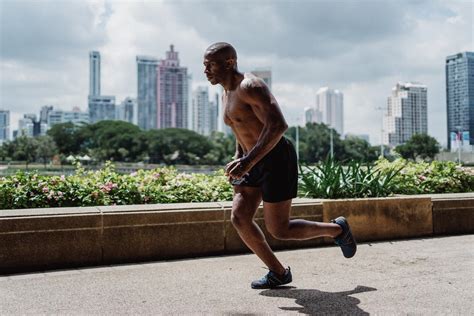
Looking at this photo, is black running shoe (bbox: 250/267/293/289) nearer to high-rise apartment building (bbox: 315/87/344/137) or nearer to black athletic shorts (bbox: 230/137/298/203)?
black athletic shorts (bbox: 230/137/298/203)

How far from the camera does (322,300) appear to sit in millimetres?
3672

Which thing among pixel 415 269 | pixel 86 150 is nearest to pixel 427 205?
pixel 415 269

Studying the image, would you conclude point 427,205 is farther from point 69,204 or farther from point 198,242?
point 69,204

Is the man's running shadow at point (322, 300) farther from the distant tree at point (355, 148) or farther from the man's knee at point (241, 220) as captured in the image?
the distant tree at point (355, 148)

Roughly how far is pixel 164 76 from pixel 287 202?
634 feet

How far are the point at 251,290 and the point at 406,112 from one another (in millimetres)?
136772

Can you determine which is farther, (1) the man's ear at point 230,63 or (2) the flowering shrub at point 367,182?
(2) the flowering shrub at point 367,182

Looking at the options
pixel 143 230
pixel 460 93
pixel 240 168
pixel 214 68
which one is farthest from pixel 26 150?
pixel 240 168

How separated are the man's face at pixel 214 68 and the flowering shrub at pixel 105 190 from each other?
242 cm

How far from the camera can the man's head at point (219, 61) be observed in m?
3.86

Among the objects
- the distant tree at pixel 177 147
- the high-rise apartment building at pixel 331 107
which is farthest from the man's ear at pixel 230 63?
the high-rise apartment building at pixel 331 107

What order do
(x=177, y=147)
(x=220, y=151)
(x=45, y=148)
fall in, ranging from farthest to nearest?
1. (x=220, y=151)
2. (x=177, y=147)
3. (x=45, y=148)

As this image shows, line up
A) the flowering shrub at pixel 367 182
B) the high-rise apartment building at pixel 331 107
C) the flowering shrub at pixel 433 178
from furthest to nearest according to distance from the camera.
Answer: the high-rise apartment building at pixel 331 107 < the flowering shrub at pixel 433 178 < the flowering shrub at pixel 367 182

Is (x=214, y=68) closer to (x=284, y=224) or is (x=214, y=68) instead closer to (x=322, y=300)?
(x=284, y=224)
